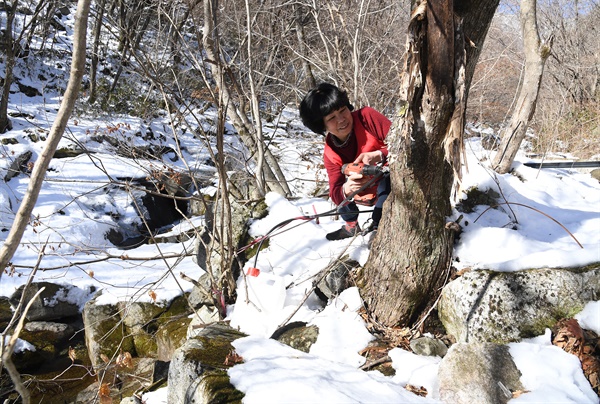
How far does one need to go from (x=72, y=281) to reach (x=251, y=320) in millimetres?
3698

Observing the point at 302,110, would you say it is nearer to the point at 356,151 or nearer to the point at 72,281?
the point at 356,151

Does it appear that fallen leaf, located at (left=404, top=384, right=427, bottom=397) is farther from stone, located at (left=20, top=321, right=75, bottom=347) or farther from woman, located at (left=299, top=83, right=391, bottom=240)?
stone, located at (left=20, top=321, right=75, bottom=347)

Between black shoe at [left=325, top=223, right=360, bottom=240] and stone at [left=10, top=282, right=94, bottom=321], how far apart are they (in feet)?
12.1

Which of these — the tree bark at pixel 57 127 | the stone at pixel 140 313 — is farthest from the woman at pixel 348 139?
the stone at pixel 140 313

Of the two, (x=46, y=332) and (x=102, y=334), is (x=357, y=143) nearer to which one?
(x=102, y=334)

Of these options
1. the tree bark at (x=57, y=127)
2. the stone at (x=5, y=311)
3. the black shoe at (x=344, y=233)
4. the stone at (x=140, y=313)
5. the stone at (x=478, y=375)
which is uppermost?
the tree bark at (x=57, y=127)

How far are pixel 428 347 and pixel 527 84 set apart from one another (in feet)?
10.8

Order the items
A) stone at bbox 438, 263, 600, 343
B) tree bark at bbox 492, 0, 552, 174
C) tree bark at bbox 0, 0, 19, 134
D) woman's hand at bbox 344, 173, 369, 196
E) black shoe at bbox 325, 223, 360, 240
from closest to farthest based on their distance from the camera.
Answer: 1. stone at bbox 438, 263, 600, 343
2. woman's hand at bbox 344, 173, 369, 196
3. black shoe at bbox 325, 223, 360, 240
4. tree bark at bbox 492, 0, 552, 174
5. tree bark at bbox 0, 0, 19, 134

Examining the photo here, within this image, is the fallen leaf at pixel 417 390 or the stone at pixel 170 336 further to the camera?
the stone at pixel 170 336

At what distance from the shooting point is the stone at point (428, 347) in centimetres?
213

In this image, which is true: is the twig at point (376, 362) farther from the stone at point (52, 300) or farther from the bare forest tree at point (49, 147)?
the stone at point (52, 300)

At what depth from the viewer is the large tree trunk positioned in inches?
73.2

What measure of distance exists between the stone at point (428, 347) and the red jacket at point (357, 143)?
113 cm

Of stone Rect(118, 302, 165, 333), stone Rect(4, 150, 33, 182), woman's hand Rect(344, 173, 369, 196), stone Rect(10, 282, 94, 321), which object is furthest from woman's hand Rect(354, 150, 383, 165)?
stone Rect(4, 150, 33, 182)
